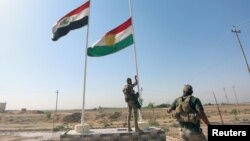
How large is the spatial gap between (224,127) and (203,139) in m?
1.10

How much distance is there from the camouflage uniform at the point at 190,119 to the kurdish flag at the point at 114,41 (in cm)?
675

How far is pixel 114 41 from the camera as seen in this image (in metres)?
11.9

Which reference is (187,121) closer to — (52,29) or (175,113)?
(175,113)

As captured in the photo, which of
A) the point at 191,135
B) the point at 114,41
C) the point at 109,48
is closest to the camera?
the point at 191,135

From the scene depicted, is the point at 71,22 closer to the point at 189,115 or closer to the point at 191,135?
the point at 189,115

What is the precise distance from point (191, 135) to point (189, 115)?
0.41 meters

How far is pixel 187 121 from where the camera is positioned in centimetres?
523

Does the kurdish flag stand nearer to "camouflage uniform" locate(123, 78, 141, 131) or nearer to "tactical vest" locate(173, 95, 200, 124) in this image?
"camouflage uniform" locate(123, 78, 141, 131)

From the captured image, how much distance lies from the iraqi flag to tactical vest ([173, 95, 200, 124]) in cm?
771

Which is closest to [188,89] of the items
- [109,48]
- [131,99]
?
Result: [131,99]

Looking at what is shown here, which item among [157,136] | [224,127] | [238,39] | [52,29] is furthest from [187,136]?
[238,39]

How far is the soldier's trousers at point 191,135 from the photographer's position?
16.5ft

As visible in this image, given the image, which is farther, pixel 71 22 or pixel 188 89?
pixel 71 22

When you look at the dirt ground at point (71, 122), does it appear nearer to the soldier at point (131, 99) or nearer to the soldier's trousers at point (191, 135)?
the soldier at point (131, 99)
